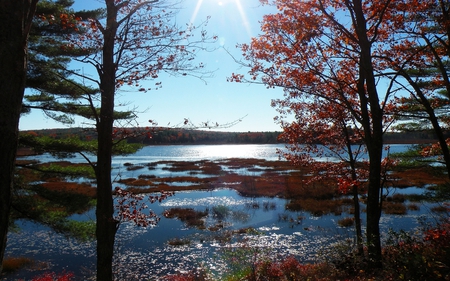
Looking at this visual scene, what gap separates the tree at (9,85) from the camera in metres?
3.04

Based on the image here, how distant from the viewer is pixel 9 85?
3.14 m

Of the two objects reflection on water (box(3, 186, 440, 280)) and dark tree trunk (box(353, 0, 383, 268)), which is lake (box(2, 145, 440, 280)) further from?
dark tree trunk (box(353, 0, 383, 268))

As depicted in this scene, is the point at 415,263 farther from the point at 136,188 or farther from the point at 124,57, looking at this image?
the point at 136,188

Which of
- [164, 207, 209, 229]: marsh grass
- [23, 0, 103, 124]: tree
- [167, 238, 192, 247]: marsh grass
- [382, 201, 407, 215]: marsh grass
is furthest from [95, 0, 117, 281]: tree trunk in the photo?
[382, 201, 407, 215]: marsh grass

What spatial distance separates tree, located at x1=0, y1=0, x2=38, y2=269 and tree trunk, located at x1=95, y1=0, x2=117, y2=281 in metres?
3.89

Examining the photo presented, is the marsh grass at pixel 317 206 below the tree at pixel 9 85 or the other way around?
below

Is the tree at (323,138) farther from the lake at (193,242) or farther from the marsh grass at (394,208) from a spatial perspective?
the marsh grass at (394,208)

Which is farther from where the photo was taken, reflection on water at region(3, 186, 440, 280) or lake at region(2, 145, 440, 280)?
reflection on water at region(3, 186, 440, 280)

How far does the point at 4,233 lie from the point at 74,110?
9.14 m

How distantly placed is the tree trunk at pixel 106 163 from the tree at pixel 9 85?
12.8 feet

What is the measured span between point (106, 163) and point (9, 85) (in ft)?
15.0

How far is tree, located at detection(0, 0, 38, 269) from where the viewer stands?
120 inches

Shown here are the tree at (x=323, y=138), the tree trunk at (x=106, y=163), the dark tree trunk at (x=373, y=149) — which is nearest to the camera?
the dark tree trunk at (x=373, y=149)

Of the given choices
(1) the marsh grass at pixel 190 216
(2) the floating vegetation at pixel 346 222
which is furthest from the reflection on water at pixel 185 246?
(1) the marsh grass at pixel 190 216
